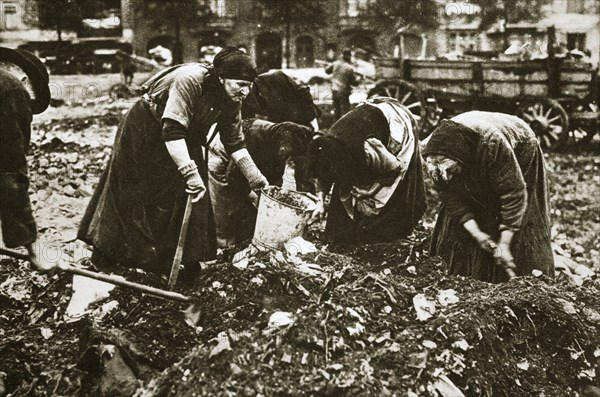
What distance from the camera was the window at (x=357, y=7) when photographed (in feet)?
→ 64.0

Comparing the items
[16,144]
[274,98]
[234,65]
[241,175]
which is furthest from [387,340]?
→ [274,98]

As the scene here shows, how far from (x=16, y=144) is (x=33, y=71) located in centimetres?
41

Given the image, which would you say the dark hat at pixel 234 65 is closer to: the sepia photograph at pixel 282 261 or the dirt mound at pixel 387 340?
the sepia photograph at pixel 282 261

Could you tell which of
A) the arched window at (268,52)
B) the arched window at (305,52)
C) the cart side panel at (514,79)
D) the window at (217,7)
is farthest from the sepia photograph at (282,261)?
the arched window at (305,52)

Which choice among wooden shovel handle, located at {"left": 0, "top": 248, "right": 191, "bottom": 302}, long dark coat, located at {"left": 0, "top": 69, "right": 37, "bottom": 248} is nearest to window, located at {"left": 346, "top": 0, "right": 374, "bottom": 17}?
wooden shovel handle, located at {"left": 0, "top": 248, "right": 191, "bottom": 302}

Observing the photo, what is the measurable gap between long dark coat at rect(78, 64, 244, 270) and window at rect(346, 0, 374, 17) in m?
15.9

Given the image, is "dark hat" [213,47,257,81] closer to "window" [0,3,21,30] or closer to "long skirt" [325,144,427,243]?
"long skirt" [325,144,427,243]

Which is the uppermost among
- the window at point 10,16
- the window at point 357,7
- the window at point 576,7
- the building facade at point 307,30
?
the window at point 357,7

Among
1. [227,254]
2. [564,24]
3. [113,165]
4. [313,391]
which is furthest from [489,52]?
[313,391]

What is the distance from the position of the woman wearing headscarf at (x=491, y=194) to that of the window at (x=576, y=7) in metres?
13.6

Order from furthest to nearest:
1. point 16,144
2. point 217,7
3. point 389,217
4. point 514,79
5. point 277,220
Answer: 1. point 217,7
2. point 514,79
3. point 389,217
4. point 277,220
5. point 16,144

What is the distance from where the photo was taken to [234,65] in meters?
3.79

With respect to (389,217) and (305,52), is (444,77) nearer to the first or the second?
(389,217)

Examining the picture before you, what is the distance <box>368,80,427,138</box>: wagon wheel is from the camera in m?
11.3
